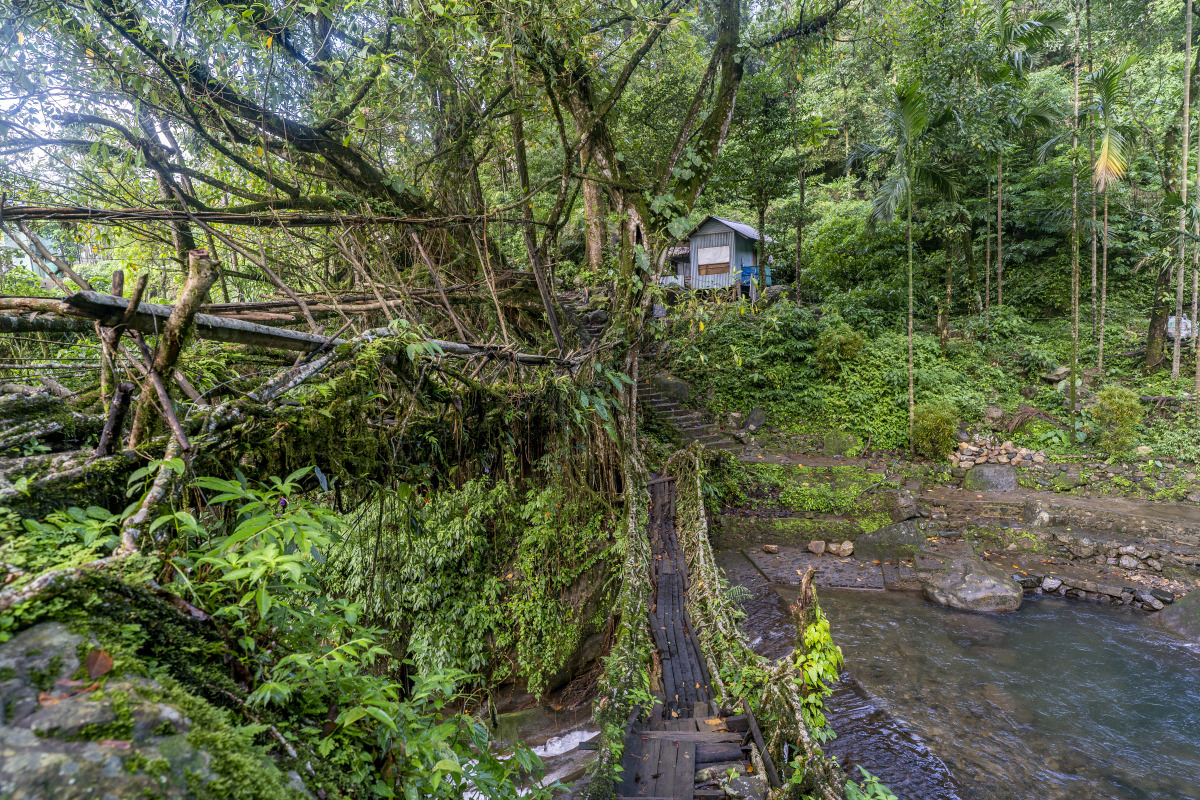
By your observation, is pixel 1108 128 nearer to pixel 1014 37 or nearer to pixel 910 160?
pixel 1014 37

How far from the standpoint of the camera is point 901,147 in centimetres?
1008

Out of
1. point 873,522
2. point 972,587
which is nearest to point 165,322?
point 972,587

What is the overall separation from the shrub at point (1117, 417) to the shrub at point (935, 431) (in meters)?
2.27

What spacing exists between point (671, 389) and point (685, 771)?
389 inches

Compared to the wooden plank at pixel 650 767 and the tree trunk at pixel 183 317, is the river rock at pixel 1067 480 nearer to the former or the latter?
the wooden plank at pixel 650 767

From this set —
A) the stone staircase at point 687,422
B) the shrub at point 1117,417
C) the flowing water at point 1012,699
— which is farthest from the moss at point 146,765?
the shrub at point 1117,417

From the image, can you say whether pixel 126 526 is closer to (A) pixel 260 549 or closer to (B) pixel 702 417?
(A) pixel 260 549

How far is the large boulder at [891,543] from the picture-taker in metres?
8.38

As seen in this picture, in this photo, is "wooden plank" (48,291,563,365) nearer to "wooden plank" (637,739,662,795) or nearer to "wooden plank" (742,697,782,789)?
"wooden plank" (637,739,662,795)

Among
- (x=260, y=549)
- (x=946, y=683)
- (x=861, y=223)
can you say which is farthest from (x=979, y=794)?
(x=861, y=223)

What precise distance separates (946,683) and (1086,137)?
11.1 m

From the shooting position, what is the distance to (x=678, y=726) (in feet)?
12.3

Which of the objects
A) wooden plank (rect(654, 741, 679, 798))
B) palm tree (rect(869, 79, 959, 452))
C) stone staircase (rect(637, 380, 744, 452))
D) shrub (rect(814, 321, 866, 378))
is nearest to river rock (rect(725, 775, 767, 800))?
wooden plank (rect(654, 741, 679, 798))

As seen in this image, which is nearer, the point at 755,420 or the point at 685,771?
the point at 685,771
